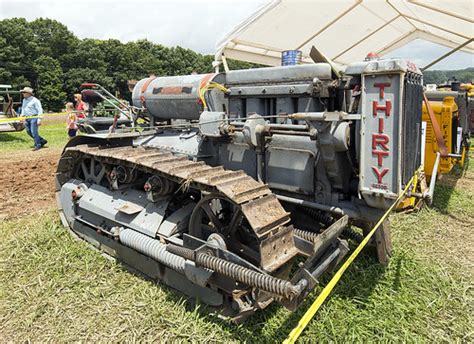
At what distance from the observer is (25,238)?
4582 mm

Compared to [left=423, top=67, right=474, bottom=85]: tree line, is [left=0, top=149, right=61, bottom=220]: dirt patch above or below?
below

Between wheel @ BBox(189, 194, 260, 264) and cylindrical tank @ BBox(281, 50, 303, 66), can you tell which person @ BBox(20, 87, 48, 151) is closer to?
wheel @ BBox(189, 194, 260, 264)

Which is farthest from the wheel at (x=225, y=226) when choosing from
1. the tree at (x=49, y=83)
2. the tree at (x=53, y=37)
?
the tree at (x=53, y=37)

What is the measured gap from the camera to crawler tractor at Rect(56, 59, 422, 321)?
2822mm

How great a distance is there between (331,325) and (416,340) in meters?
0.61

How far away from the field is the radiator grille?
109cm

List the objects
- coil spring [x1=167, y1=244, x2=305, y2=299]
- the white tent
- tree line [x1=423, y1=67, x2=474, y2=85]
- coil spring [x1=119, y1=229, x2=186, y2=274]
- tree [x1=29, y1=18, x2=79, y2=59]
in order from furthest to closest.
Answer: tree [x1=29, y1=18, x2=79, y2=59], tree line [x1=423, y1=67, x2=474, y2=85], the white tent, coil spring [x1=119, y1=229, x2=186, y2=274], coil spring [x1=167, y1=244, x2=305, y2=299]

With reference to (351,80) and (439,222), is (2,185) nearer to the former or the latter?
(351,80)

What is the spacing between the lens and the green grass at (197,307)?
9.80ft

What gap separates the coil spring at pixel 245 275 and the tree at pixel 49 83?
40.2 m

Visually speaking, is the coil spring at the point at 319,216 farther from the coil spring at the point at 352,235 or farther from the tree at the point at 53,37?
the tree at the point at 53,37

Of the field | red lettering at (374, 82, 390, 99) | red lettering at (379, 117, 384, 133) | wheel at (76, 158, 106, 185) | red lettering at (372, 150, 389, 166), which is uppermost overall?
red lettering at (374, 82, 390, 99)

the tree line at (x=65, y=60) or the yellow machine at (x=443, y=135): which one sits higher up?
the tree line at (x=65, y=60)

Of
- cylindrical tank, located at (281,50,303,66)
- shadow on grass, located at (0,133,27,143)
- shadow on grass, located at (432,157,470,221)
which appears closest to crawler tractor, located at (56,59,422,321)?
cylindrical tank, located at (281,50,303,66)
